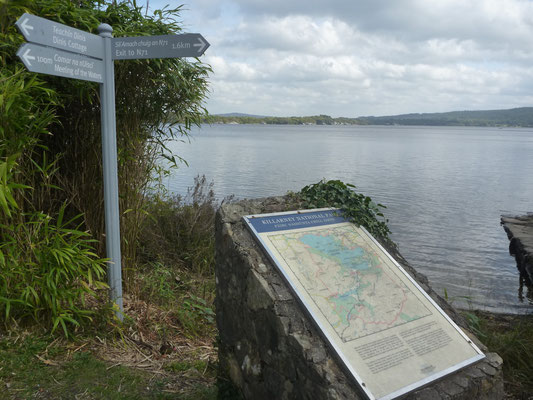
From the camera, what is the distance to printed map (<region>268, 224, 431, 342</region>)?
251 centimetres

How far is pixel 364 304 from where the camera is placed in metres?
2.61

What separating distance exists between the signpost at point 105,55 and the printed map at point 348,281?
5.23 ft

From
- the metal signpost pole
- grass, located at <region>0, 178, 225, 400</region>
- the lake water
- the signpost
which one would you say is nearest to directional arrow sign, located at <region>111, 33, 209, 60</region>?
the signpost

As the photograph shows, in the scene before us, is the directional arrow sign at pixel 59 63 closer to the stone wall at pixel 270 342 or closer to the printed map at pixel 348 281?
the stone wall at pixel 270 342

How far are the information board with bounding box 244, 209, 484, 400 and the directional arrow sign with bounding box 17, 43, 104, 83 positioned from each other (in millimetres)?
1679

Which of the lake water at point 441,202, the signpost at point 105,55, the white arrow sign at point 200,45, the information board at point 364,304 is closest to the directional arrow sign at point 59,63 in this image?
the signpost at point 105,55

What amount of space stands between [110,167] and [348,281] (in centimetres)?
213

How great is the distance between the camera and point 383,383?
2.25 metres

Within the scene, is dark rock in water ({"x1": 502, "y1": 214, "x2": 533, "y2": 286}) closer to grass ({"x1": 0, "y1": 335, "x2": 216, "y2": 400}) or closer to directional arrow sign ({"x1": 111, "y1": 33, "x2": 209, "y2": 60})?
grass ({"x1": 0, "y1": 335, "x2": 216, "y2": 400})

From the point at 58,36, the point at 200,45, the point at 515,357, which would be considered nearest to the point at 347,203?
the point at 200,45

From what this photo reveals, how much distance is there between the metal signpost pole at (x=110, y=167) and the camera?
11.4ft

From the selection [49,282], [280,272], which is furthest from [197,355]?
[280,272]

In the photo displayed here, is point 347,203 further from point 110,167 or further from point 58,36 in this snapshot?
point 58,36

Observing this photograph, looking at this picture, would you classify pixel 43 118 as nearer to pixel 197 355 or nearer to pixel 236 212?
pixel 236 212
